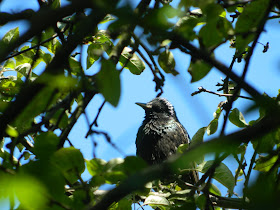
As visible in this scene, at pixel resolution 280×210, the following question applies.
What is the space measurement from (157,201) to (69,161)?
0.97 meters

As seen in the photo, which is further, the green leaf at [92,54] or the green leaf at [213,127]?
the green leaf at [92,54]

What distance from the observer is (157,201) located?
2.25 metres

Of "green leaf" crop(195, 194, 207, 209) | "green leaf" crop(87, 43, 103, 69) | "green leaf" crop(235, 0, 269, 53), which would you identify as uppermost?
"green leaf" crop(87, 43, 103, 69)

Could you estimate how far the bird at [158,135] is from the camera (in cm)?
546

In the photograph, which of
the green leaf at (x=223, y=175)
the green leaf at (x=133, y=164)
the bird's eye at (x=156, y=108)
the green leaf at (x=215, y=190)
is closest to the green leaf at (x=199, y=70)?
the green leaf at (x=133, y=164)

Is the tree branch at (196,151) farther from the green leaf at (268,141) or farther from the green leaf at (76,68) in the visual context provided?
the green leaf at (268,141)

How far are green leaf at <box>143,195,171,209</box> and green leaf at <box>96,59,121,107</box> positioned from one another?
121 centimetres

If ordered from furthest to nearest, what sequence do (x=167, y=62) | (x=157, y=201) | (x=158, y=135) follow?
(x=158, y=135) < (x=157, y=201) < (x=167, y=62)

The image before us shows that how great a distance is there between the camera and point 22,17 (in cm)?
123

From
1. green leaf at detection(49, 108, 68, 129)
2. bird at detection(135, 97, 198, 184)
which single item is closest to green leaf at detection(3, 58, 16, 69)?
green leaf at detection(49, 108, 68, 129)

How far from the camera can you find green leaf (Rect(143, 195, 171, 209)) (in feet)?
7.23

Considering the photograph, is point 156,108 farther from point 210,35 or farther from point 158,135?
point 210,35

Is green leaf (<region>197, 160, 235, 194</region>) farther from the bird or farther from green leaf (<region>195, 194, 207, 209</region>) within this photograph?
the bird

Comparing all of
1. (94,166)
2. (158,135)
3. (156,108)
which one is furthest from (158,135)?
(94,166)
